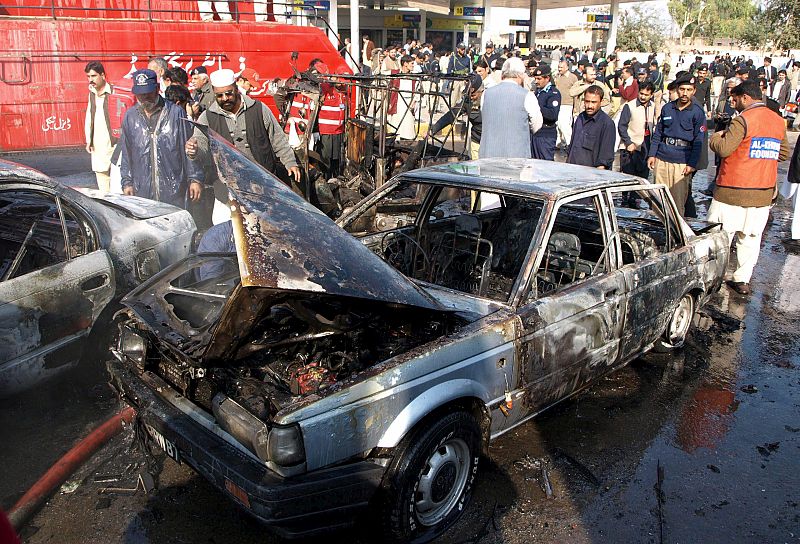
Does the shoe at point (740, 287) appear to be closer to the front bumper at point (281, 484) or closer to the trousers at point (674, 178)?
the trousers at point (674, 178)

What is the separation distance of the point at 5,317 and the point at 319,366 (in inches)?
69.4

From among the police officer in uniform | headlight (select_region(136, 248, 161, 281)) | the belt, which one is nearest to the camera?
headlight (select_region(136, 248, 161, 281))

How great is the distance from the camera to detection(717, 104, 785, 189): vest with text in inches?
224

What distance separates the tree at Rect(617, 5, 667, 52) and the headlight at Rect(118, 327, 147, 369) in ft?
163

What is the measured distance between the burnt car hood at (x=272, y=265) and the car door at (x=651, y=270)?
160 centimetres

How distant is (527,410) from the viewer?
3250 millimetres

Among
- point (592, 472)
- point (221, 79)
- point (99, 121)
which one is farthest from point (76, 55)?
point (592, 472)

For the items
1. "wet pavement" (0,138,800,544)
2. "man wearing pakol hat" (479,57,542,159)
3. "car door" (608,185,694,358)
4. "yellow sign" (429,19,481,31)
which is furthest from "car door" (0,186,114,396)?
"yellow sign" (429,19,481,31)

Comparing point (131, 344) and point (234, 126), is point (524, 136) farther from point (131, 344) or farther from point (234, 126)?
point (131, 344)

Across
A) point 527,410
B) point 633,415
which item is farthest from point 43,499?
point 633,415

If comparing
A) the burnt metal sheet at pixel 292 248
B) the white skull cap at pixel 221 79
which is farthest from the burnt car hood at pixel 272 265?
the white skull cap at pixel 221 79

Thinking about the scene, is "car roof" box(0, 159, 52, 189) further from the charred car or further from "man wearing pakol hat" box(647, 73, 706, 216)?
Answer: "man wearing pakol hat" box(647, 73, 706, 216)

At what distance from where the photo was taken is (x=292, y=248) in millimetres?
2455

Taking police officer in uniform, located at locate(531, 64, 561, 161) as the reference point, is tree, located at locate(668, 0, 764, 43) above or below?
above
